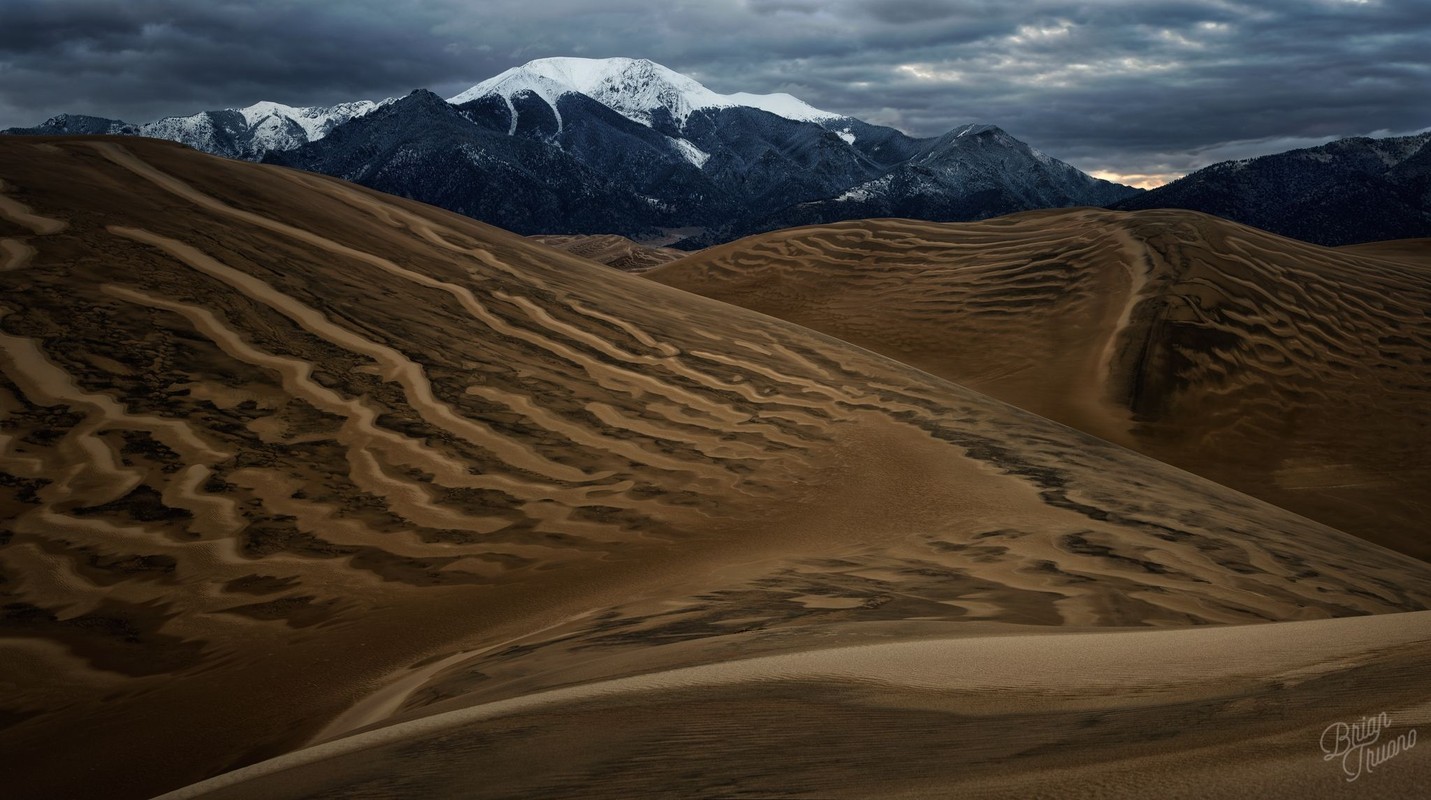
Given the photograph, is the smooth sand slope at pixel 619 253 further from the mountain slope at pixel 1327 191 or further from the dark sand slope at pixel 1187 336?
the mountain slope at pixel 1327 191

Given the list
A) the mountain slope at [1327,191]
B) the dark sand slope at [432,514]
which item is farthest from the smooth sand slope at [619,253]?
the mountain slope at [1327,191]

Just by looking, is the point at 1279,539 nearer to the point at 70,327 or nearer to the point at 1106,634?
the point at 1106,634

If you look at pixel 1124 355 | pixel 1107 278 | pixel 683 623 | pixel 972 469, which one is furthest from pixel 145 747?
pixel 1107 278

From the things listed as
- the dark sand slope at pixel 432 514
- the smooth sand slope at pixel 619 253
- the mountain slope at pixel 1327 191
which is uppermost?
the mountain slope at pixel 1327 191

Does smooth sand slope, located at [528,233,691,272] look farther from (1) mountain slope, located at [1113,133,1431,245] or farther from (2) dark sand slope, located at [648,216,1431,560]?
(1) mountain slope, located at [1113,133,1431,245]

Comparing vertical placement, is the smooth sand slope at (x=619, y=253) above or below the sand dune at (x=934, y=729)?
above

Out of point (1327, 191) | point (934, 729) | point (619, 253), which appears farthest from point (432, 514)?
point (1327, 191)

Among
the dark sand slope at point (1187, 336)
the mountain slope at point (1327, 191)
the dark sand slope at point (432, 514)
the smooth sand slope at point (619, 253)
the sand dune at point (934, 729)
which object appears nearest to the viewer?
the sand dune at point (934, 729)
